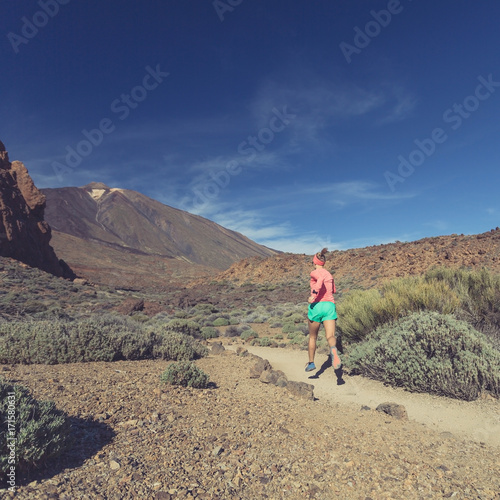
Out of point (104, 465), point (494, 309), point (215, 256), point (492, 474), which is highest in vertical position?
point (215, 256)

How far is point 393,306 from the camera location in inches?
265

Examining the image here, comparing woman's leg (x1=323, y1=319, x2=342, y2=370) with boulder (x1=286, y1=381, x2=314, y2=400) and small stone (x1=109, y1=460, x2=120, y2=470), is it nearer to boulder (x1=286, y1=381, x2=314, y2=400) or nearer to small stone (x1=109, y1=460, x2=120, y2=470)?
boulder (x1=286, y1=381, x2=314, y2=400)

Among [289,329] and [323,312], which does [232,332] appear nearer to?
[289,329]

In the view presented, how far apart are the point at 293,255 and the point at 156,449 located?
41.2 metres

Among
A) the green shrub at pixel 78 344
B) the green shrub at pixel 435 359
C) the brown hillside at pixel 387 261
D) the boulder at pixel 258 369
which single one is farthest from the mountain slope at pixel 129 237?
the green shrub at pixel 435 359

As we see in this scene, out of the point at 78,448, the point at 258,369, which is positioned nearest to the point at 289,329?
the point at 258,369

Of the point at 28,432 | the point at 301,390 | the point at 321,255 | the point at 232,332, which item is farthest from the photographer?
the point at 232,332

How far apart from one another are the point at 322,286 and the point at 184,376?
263cm

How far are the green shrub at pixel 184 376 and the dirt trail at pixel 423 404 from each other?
1.88 metres

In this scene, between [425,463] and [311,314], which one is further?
[311,314]

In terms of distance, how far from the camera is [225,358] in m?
7.84

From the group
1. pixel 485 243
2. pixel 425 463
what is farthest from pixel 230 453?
pixel 485 243

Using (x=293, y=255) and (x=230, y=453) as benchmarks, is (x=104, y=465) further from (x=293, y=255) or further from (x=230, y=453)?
(x=293, y=255)

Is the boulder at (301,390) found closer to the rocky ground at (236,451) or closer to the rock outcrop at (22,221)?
the rocky ground at (236,451)
